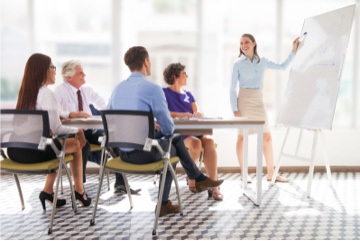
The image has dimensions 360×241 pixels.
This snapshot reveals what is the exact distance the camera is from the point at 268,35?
5.41m

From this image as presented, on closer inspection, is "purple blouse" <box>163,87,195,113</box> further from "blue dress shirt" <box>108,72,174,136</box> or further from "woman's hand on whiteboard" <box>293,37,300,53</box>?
"woman's hand on whiteboard" <box>293,37,300,53</box>

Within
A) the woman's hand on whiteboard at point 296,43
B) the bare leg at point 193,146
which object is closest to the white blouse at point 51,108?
the bare leg at point 193,146

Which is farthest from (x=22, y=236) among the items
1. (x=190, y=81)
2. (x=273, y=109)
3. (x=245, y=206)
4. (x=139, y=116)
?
(x=273, y=109)

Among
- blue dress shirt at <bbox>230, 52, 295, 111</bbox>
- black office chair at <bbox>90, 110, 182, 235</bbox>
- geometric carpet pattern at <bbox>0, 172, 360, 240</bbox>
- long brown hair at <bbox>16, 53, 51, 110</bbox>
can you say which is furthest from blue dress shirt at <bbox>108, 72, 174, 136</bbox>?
blue dress shirt at <bbox>230, 52, 295, 111</bbox>

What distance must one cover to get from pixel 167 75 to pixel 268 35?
79.4 inches

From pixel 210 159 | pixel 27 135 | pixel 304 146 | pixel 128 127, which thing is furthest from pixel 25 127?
pixel 304 146

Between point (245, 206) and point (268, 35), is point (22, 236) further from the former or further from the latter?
point (268, 35)

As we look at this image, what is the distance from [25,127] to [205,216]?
1.50 m

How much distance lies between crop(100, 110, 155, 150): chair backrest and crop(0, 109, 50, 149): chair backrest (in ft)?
1.33

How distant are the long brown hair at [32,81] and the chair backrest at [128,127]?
22.3 inches

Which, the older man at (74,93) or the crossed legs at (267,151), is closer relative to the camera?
the older man at (74,93)

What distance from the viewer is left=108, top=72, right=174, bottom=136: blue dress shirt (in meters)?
3.06

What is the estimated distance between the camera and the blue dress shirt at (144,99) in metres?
3.06

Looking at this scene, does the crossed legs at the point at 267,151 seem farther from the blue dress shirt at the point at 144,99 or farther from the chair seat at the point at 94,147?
the blue dress shirt at the point at 144,99
